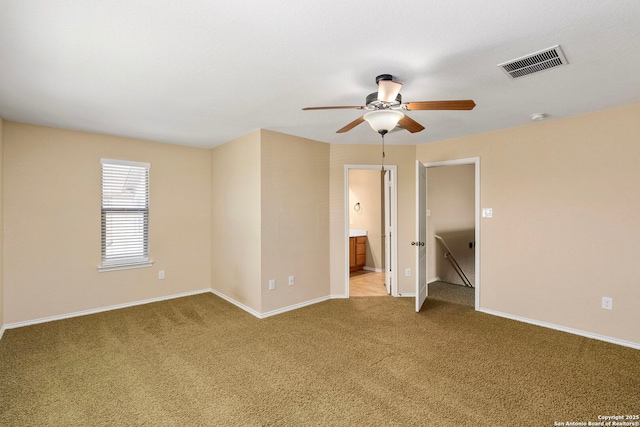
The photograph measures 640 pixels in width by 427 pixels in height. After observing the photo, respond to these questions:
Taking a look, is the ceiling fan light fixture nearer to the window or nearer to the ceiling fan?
the ceiling fan

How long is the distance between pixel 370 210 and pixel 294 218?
9.90 ft

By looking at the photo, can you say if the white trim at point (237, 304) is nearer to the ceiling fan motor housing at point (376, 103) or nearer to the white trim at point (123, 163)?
the white trim at point (123, 163)

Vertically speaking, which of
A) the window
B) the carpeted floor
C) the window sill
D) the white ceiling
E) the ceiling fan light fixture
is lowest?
Answer: the carpeted floor

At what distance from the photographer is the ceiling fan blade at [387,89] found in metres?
2.10

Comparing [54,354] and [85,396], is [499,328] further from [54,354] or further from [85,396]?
[54,354]

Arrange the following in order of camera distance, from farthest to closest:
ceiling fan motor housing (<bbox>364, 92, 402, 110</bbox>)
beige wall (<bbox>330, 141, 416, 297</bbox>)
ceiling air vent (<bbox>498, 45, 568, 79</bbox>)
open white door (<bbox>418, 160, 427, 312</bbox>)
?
beige wall (<bbox>330, 141, 416, 297</bbox>), open white door (<bbox>418, 160, 427, 312</bbox>), ceiling fan motor housing (<bbox>364, 92, 402, 110</bbox>), ceiling air vent (<bbox>498, 45, 568, 79</bbox>)

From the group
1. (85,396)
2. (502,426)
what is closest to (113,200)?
(85,396)

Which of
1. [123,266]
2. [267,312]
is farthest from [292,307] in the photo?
[123,266]

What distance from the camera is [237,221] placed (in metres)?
4.50

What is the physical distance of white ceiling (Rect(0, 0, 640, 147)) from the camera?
165 cm

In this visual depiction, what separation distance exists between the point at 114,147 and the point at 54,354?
2580 millimetres

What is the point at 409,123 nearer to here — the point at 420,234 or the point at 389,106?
the point at 389,106

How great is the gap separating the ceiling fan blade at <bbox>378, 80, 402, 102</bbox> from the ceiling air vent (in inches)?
30.6

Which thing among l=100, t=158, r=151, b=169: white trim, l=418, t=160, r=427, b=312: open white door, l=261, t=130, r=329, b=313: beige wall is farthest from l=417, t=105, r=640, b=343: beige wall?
l=100, t=158, r=151, b=169: white trim
